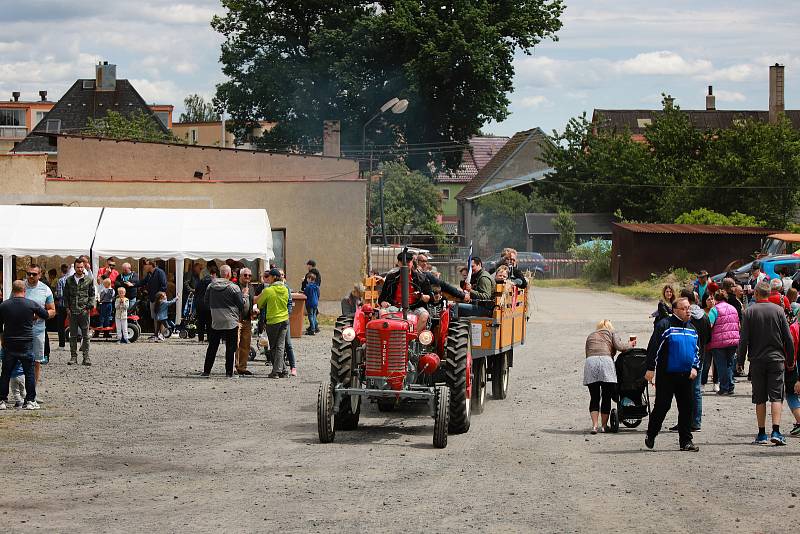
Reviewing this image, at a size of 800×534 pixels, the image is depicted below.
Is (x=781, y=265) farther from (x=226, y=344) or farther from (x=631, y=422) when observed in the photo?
(x=631, y=422)

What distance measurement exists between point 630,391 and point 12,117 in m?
106

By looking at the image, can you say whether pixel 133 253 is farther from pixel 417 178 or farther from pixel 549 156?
pixel 549 156

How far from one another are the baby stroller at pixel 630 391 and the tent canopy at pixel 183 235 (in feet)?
54.2

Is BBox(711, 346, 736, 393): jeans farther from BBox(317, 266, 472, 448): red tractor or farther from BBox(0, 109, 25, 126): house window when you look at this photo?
BBox(0, 109, 25, 126): house window

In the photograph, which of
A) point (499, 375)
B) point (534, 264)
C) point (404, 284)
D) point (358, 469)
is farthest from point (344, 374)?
point (534, 264)

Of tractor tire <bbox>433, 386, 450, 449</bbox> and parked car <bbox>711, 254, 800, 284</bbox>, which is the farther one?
parked car <bbox>711, 254, 800, 284</bbox>

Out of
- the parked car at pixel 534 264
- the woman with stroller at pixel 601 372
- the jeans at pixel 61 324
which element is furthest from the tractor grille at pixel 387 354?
the parked car at pixel 534 264

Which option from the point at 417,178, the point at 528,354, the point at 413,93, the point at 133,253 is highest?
the point at 413,93

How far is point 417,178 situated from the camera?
216ft

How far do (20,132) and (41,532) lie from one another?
108259mm

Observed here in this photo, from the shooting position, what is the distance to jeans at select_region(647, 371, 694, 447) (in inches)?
538

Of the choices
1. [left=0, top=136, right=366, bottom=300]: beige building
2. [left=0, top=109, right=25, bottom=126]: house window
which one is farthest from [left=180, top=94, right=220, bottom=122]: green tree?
[left=0, top=136, right=366, bottom=300]: beige building

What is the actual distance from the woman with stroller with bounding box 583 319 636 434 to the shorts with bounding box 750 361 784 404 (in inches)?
69.8

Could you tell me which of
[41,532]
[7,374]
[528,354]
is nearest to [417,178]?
[528,354]
